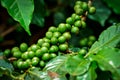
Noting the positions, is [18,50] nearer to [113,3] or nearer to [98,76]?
[98,76]

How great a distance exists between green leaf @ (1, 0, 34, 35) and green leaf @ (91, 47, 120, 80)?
1.10 feet

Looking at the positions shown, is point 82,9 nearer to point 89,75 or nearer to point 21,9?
point 21,9

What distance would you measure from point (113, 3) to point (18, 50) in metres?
0.68

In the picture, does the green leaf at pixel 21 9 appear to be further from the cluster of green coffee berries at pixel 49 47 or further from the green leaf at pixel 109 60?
the green leaf at pixel 109 60

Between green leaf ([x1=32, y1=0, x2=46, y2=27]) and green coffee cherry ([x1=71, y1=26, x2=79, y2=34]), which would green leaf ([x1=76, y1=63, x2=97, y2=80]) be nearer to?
green coffee cherry ([x1=71, y1=26, x2=79, y2=34])

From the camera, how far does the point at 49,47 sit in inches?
56.1

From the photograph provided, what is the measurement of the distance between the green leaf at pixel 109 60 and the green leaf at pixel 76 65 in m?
0.04

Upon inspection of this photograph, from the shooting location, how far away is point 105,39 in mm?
1341

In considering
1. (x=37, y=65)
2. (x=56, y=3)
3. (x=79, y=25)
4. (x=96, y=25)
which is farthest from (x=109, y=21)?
(x=37, y=65)

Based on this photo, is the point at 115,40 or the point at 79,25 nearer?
the point at 115,40

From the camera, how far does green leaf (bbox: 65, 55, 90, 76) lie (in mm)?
1196

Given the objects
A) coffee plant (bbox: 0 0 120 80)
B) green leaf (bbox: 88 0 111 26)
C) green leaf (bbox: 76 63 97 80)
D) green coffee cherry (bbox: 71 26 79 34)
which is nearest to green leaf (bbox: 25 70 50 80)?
coffee plant (bbox: 0 0 120 80)

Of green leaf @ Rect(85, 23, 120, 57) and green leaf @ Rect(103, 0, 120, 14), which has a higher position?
green leaf @ Rect(103, 0, 120, 14)

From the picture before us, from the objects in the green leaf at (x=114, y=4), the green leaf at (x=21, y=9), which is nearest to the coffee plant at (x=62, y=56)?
the green leaf at (x=21, y=9)
